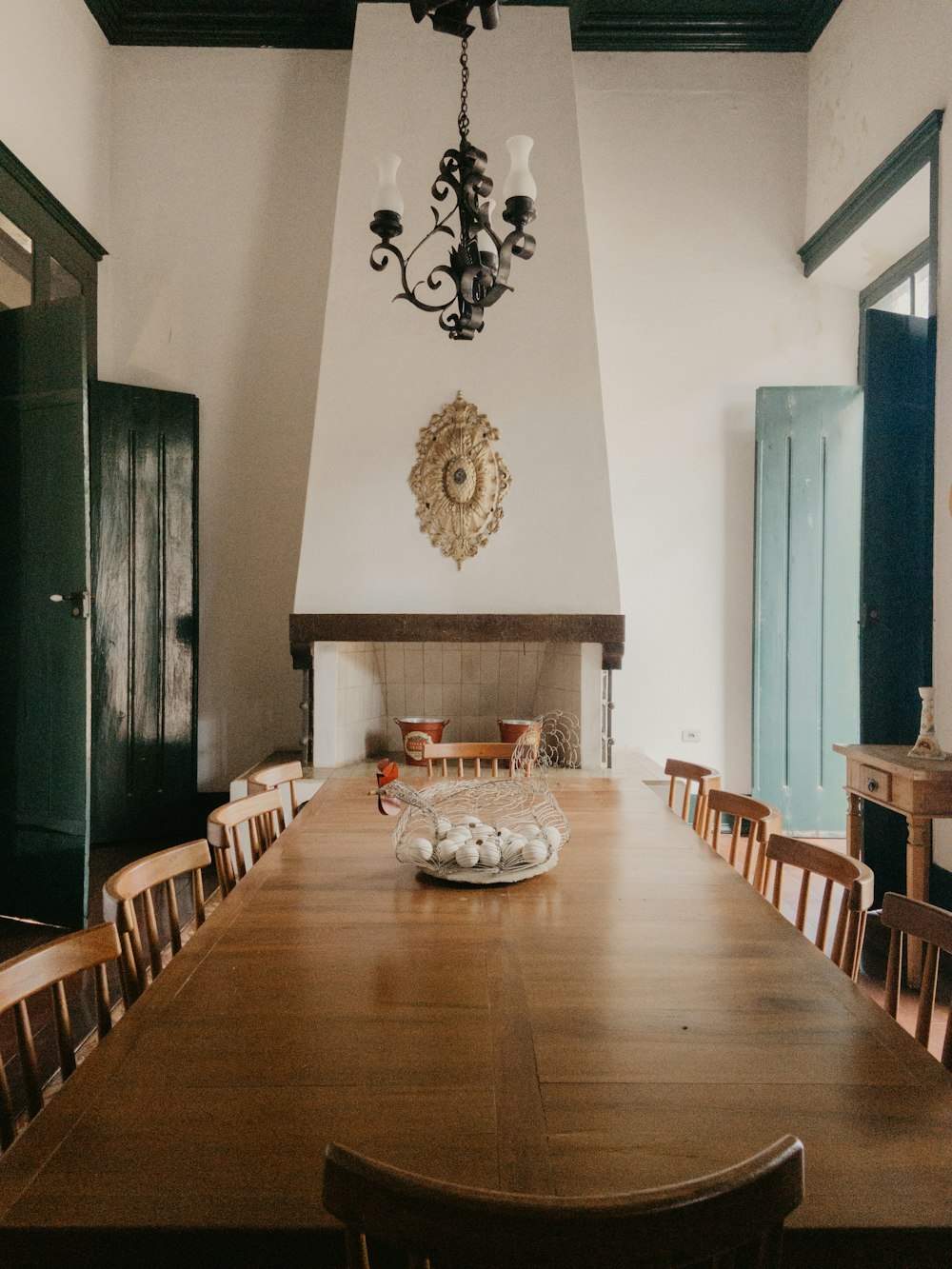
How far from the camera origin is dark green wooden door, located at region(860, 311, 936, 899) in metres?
3.43

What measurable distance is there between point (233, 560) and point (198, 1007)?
3794 mm

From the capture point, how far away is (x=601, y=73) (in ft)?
15.4

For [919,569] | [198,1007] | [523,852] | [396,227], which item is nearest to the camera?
[198,1007]

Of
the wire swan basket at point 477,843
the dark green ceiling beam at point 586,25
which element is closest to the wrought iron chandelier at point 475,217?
the wire swan basket at point 477,843

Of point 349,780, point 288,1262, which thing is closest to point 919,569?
point 349,780

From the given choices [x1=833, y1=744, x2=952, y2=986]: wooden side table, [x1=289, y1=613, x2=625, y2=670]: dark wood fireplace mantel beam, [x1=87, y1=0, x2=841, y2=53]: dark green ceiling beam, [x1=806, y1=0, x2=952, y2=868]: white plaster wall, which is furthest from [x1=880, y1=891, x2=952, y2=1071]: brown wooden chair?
[x1=87, y1=0, x2=841, y2=53]: dark green ceiling beam

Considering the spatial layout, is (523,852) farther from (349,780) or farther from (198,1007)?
(349,780)

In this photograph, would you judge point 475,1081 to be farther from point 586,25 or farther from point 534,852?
point 586,25

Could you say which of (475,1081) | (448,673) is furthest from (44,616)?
(475,1081)

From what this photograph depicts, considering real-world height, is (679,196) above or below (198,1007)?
above

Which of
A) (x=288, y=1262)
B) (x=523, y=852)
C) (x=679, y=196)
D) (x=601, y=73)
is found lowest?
(x=288, y=1262)

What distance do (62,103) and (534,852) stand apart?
14.3 feet

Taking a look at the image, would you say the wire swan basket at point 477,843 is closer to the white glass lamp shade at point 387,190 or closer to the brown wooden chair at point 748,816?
the brown wooden chair at point 748,816

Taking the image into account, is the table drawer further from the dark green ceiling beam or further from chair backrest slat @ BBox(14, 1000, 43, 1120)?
the dark green ceiling beam
